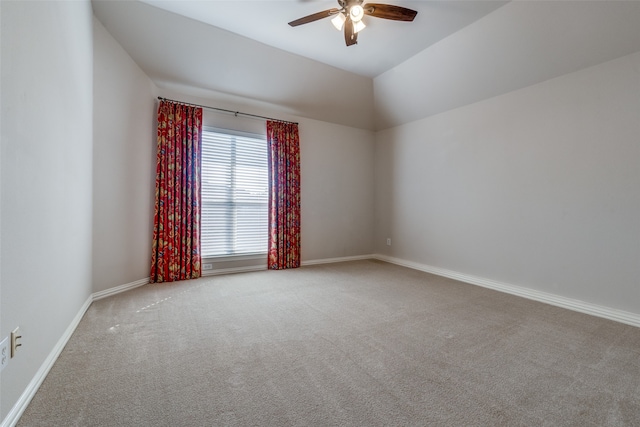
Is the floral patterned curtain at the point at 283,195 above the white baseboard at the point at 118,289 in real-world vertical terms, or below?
above

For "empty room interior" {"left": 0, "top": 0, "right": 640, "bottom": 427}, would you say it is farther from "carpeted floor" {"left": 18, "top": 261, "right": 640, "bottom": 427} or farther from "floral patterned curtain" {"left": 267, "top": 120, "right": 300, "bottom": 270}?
"floral patterned curtain" {"left": 267, "top": 120, "right": 300, "bottom": 270}

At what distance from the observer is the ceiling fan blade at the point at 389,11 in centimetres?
231

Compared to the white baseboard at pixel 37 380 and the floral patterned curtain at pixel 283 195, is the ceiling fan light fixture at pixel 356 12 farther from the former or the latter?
the white baseboard at pixel 37 380

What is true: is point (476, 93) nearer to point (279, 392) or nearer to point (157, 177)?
point (279, 392)

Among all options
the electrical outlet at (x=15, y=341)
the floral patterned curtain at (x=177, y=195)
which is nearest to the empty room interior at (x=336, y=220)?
the electrical outlet at (x=15, y=341)

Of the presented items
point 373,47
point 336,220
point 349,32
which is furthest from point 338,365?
point 373,47

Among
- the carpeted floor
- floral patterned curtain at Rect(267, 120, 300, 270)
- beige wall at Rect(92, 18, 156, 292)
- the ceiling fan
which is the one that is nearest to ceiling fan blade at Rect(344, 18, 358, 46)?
the ceiling fan

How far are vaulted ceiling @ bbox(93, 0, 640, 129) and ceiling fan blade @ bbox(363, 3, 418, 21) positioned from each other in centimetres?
37

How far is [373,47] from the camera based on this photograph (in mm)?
3395

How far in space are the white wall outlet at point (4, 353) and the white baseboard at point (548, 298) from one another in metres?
4.29

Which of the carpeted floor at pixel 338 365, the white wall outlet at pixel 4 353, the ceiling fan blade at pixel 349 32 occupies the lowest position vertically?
the carpeted floor at pixel 338 365

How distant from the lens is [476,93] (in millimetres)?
3557

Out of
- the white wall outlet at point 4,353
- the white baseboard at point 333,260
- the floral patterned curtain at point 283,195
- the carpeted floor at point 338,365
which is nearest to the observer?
the white wall outlet at point 4,353

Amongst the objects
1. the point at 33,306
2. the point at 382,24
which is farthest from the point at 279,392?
the point at 382,24
